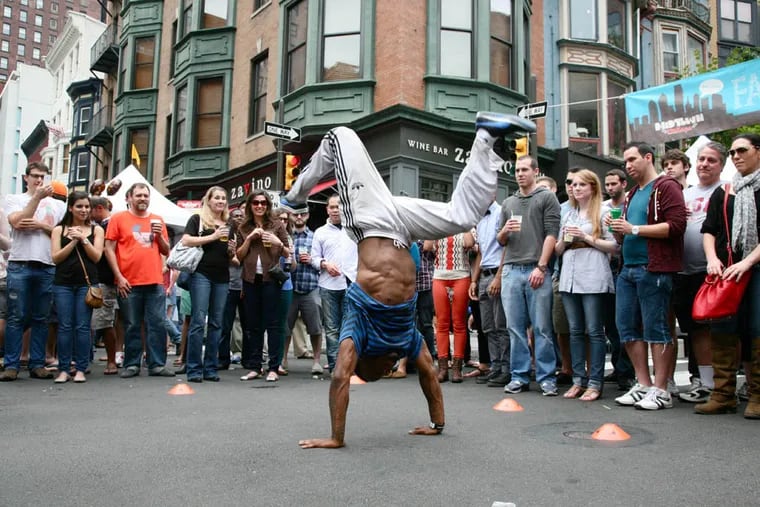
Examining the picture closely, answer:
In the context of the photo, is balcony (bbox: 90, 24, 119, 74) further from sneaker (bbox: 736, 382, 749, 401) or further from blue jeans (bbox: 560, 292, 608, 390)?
sneaker (bbox: 736, 382, 749, 401)

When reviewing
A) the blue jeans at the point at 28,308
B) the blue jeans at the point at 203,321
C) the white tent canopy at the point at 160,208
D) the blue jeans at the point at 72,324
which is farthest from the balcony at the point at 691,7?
the blue jeans at the point at 28,308

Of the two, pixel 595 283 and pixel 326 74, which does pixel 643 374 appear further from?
pixel 326 74

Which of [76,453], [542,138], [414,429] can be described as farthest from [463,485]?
[542,138]

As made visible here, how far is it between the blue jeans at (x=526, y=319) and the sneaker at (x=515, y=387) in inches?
1.6

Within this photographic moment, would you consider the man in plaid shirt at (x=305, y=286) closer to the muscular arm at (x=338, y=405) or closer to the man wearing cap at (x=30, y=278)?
the man wearing cap at (x=30, y=278)

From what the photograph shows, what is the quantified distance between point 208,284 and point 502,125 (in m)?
4.48

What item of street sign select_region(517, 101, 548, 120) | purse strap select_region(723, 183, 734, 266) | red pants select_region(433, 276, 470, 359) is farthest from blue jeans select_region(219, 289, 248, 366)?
street sign select_region(517, 101, 548, 120)

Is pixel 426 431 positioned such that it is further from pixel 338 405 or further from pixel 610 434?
pixel 610 434

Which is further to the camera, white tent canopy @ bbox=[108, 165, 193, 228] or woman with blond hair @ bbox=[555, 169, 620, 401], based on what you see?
white tent canopy @ bbox=[108, 165, 193, 228]

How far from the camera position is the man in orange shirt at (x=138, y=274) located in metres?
7.55

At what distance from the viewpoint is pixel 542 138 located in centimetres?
1909

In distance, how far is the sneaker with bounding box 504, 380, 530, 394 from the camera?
6367mm

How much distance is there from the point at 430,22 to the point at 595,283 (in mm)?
11458

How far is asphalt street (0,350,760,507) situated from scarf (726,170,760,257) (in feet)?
4.30
